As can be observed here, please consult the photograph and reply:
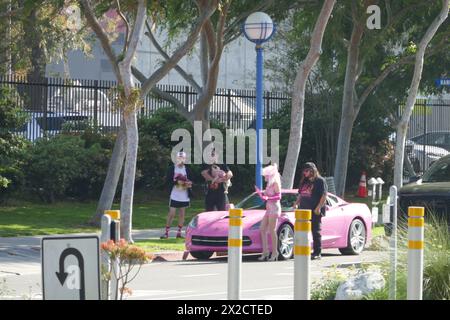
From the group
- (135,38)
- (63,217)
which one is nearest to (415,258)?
(135,38)

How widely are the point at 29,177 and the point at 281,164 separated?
9.38 m

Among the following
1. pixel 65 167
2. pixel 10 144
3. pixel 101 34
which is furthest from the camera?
pixel 65 167

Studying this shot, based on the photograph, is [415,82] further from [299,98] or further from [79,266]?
[79,266]

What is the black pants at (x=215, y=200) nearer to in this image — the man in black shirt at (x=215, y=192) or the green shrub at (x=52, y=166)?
the man in black shirt at (x=215, y=192)

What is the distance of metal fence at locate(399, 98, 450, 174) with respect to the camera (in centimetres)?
3953

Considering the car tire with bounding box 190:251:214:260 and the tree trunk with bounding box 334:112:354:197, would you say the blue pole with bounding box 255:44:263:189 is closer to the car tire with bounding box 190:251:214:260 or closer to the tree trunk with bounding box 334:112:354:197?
the car tire with bounding box 190:251:214:260

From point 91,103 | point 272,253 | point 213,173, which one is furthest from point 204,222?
point 91,103

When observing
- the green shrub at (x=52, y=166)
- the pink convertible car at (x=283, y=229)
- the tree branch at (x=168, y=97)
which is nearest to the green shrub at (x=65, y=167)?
the green shrub at (x=52, y=166)

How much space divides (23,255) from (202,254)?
322 cm

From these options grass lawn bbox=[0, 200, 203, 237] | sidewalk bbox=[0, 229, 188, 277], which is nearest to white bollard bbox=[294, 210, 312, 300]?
sidewalk bbox=[0, 229, 188, 277]

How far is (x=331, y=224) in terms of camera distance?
2030 cm

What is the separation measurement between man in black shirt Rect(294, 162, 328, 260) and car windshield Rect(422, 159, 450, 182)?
3482mm

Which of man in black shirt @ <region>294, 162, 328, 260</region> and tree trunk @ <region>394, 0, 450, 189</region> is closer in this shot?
man in black shirt @ <region>294, 162, 328, 260</region>
